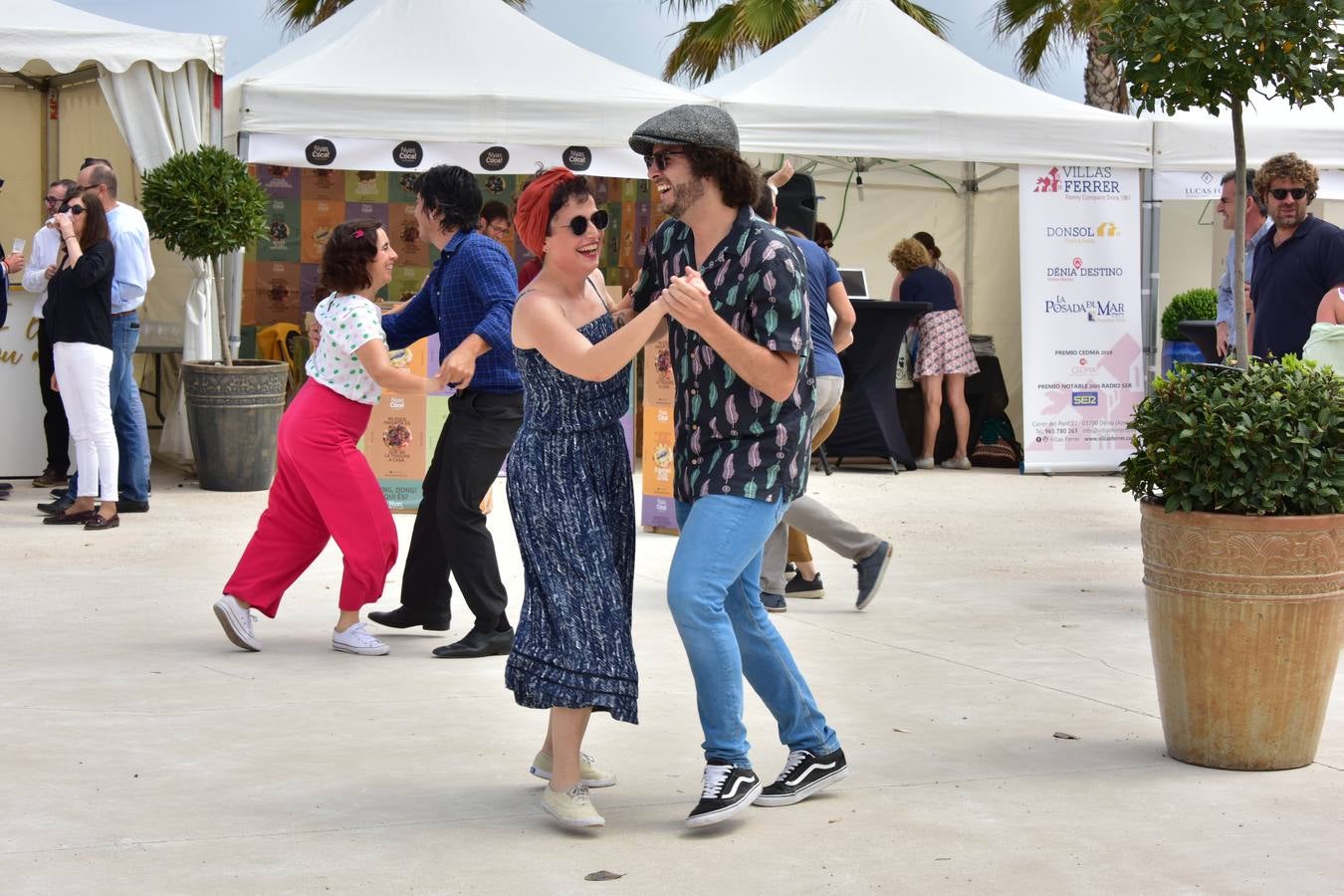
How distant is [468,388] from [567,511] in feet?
6.51

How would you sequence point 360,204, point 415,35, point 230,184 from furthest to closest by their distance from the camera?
1. point 360,204
2. point 415,35
3. point 230,184

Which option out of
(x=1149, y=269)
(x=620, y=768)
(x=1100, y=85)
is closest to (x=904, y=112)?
(x=1149, y=269)

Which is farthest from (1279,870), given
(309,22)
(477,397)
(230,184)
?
Answer: (309,22)

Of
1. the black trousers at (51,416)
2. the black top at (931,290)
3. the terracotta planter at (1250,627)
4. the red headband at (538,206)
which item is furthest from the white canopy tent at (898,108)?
the red headband at (538,206)

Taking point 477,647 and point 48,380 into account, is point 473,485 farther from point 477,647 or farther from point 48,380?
point 48,380

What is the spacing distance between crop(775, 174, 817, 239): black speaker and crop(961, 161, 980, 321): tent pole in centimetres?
788

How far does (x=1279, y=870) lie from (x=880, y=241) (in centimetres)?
1199

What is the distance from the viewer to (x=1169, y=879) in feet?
12.2

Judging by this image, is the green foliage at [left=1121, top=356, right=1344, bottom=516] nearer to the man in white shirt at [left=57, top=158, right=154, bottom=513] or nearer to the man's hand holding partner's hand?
the man's hand holding partner's hand

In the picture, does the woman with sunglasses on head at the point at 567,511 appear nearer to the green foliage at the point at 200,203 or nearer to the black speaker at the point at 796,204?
the black speaker at the point at 796,204

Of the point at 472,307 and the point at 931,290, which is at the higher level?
the point at 931,290

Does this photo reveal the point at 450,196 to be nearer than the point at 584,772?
No

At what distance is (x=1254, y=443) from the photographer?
176 inches

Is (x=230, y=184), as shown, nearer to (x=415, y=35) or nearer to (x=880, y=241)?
(x=415, y=35)
